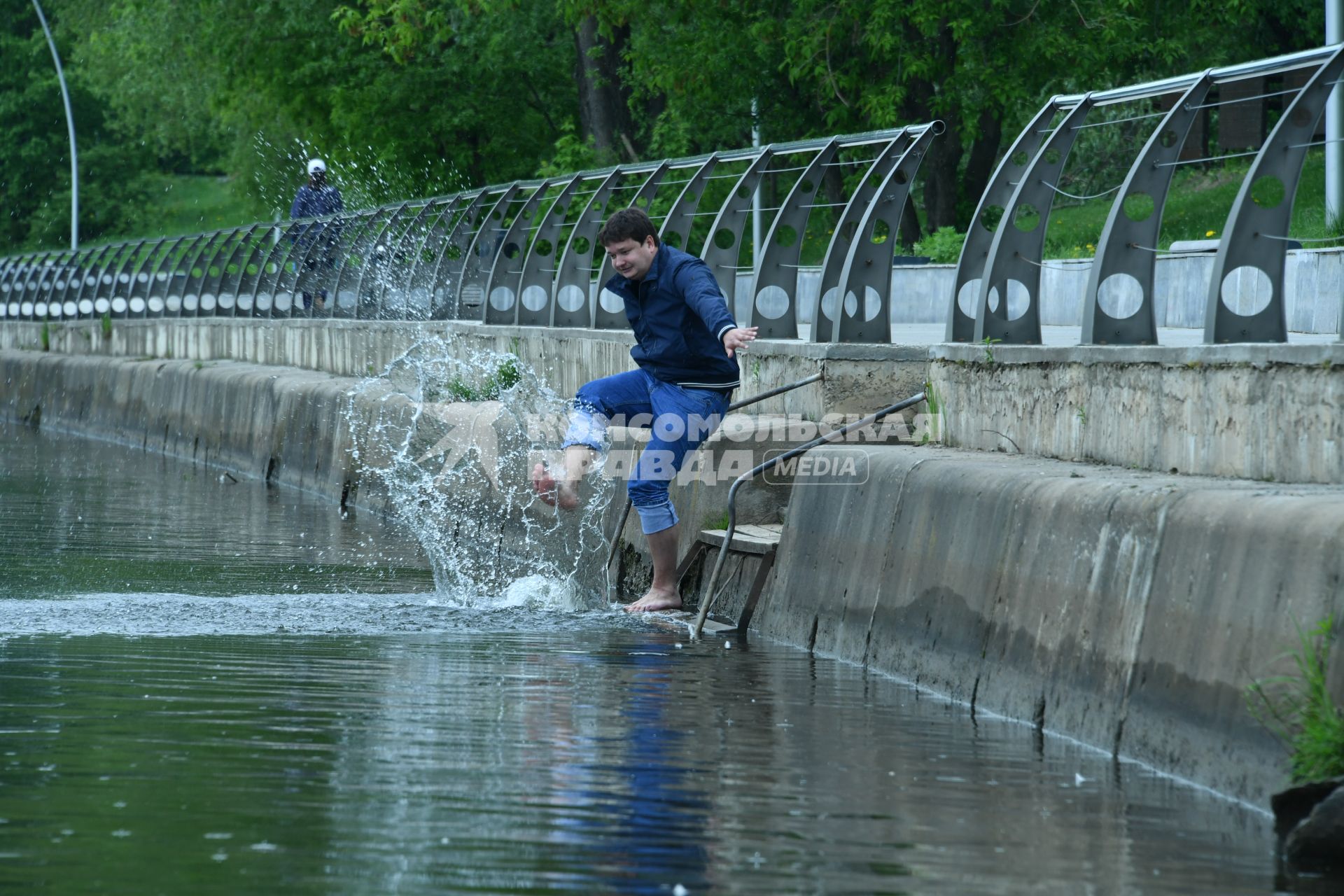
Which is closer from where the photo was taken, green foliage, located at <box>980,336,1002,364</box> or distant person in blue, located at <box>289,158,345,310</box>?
green foliage, located at <box>980,336,1002,364</box>

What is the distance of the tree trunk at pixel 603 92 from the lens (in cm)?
3105

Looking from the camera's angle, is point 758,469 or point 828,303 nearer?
point 758,469

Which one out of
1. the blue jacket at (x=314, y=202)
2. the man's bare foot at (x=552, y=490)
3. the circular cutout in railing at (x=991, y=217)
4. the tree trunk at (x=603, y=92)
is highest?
the tree trunk at (x=603, y=92)

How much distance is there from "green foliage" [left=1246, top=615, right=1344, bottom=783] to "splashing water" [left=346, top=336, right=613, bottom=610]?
6.01 m

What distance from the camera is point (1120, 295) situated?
876 cm

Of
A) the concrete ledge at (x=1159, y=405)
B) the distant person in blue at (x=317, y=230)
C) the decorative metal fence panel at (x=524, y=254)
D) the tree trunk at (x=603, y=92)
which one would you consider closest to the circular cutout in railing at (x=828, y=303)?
the decorative metal fence panel at (x=524, y=254)

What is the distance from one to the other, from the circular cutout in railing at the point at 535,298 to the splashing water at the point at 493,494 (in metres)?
0.54

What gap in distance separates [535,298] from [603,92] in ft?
45.6

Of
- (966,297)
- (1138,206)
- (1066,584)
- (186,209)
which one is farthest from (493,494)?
(186,209)

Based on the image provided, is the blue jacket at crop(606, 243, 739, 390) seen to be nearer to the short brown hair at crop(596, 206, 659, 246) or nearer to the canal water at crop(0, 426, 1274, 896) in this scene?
the short brown hair at crop(596, 206, 659, 246)

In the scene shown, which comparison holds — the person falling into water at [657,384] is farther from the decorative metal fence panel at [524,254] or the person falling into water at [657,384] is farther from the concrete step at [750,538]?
the decorative metal fence panel at [524,254]

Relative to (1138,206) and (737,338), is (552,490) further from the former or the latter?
(1138,206)

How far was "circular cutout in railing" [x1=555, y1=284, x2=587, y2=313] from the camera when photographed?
687 inches

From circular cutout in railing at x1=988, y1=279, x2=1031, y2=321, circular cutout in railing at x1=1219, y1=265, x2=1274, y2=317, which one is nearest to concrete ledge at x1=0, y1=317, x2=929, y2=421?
circular cutout in railing at x1=988, y1=279, x2=1031, y2=321
